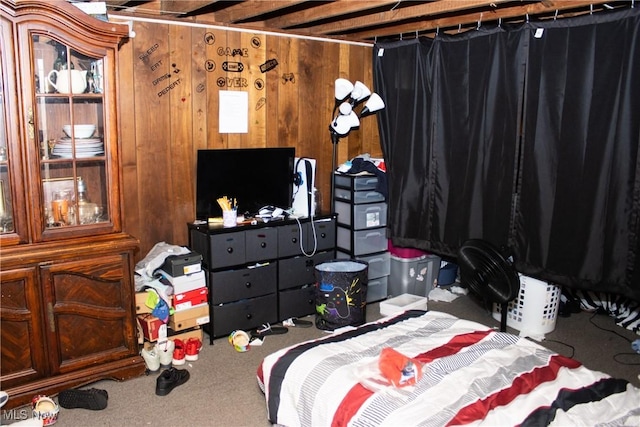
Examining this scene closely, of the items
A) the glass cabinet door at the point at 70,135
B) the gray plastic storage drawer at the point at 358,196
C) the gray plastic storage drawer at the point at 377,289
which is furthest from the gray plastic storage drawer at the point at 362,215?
the glass cabinet door at the point at 70,135

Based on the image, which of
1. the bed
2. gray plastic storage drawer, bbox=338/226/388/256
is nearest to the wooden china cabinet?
the bed

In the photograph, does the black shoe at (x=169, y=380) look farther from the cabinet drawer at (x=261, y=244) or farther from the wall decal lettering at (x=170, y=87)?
the wall decal lettering at (x=170, y=87)

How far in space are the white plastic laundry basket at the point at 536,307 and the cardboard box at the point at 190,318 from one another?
6.90 ft

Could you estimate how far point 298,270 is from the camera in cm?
396

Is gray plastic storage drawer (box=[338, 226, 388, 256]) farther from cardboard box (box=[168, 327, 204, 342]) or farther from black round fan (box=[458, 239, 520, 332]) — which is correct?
black round fan (box=[458, 239, 520, 332])

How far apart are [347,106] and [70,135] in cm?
211

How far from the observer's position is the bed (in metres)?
1.99

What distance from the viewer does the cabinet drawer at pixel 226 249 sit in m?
3.54

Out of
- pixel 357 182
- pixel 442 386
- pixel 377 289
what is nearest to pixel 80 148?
pixel 357 182

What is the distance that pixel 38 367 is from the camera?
2.82 m

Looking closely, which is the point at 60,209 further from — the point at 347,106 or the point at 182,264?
the point at 347,106

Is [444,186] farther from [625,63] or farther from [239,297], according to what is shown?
[239,297]

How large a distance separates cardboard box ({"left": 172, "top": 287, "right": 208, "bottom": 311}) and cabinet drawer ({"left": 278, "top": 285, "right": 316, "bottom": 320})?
0.61 metres

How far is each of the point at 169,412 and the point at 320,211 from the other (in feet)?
6.55
